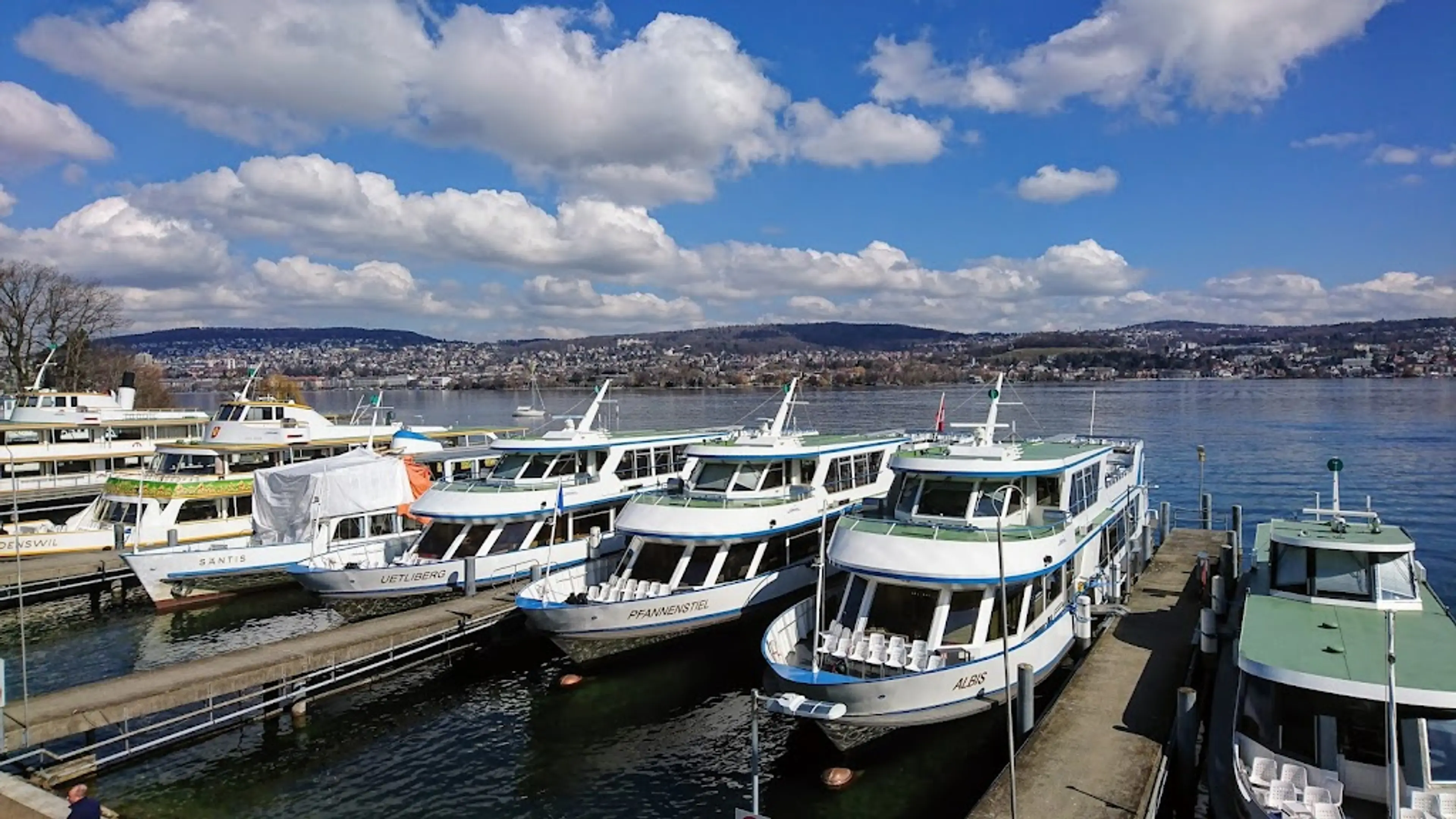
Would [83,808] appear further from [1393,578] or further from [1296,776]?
[1393,578]

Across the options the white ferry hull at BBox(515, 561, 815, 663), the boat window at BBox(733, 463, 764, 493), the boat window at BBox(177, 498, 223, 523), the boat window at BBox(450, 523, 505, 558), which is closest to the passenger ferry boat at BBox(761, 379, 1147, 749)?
the white ferry hull at BBox(515, 561, 815, 663)

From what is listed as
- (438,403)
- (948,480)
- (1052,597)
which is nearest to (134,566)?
(948,480)

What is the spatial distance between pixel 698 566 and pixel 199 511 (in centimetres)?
1976

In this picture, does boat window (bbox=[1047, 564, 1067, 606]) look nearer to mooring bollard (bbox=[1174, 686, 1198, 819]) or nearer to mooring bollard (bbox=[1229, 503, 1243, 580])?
mooring bollard (bbox=[1174, 686, 1198, 819])

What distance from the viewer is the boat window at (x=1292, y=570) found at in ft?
45.8

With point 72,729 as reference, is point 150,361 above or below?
above

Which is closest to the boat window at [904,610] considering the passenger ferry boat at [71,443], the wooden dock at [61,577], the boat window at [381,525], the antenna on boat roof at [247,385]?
the boat window at [381,525]

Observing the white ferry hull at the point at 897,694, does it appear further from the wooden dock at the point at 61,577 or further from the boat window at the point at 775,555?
the wooden dock at the point at 61,577

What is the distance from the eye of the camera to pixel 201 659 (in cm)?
1700

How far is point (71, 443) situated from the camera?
3500 centimetres

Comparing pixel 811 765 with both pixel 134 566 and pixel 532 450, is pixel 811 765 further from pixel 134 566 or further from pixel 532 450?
pixel 134 566

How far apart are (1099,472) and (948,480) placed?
515 centimetres

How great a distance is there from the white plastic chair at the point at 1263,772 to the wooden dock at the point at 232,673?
1533cm

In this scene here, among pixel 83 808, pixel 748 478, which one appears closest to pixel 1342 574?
pixel 748 478
